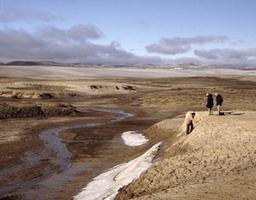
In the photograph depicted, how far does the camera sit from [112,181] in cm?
2261

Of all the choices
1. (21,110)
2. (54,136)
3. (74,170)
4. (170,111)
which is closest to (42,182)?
(74,170)

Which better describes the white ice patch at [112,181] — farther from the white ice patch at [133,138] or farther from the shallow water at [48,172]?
the white ice patch at [133,138]

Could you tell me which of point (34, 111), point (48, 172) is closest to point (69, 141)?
point (48, 172)

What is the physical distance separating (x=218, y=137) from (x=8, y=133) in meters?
19.8

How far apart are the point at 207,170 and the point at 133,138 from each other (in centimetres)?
1831

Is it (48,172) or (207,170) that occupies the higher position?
(207,170)

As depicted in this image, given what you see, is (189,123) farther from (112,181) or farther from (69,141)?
(112,181)

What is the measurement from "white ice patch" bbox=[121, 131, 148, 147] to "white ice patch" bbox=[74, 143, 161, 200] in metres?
9.38

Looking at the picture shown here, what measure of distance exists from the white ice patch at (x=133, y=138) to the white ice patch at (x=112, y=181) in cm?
Answer: 938

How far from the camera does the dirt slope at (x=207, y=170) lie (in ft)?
52.5

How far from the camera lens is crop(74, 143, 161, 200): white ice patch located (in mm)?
20227

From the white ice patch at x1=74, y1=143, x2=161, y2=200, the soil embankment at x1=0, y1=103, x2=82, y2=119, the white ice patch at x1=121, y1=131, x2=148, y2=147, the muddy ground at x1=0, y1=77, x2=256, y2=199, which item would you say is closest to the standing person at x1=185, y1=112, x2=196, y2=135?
the muddy ground at x1=0, y1=77, x2=256, y2=199

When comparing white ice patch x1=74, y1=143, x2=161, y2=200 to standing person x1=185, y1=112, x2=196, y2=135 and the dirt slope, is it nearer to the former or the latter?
the dirt slope

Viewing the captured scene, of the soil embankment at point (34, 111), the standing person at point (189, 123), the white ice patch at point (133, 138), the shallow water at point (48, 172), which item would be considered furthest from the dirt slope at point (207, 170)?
the soil embankment at point (34, 111)
